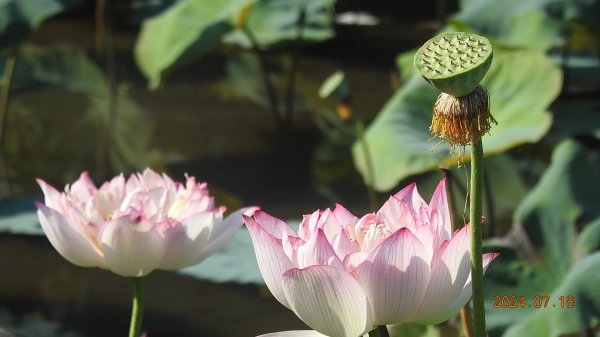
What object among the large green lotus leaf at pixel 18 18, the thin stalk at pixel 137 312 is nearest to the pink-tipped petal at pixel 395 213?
the thin stalk at pixel 137 312

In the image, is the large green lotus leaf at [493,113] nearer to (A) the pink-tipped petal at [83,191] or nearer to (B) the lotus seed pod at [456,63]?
(A) the pink-tipped petal at [83,191]

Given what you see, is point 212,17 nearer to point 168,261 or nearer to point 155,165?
point 155,165

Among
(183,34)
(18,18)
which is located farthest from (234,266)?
(183,34)

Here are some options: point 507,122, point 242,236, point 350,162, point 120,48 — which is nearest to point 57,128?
point 350,162

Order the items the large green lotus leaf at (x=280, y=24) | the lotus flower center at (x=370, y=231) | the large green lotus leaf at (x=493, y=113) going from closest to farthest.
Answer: the lotus flower center at (x=370, y=231) → the large green lotus leaf at (x=493, y=113) → the large green lotus leaf at (x=280, y=24)

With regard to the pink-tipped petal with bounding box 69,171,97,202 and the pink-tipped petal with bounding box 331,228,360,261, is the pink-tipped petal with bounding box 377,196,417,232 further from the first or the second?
the pink-tipped petal with bounding box 69,171,97,202

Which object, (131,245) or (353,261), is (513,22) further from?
(353,261)
